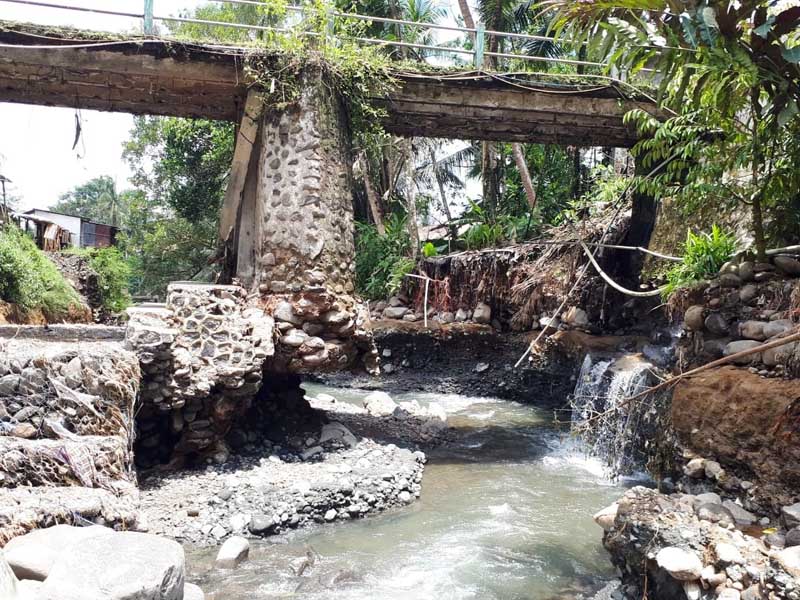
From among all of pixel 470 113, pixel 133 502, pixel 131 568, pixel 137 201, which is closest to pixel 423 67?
pixel 470 113

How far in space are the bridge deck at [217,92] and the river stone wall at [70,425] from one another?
12.2 feet

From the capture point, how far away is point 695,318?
726cm

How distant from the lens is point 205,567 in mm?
5273

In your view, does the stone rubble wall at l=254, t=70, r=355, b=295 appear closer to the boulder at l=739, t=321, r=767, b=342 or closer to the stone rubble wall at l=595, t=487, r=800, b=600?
the stone rubble wall at l=595, t=487, r=800, b=600

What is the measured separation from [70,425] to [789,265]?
24.2ft

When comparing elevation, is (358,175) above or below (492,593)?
above

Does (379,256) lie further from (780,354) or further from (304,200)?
(780,354)

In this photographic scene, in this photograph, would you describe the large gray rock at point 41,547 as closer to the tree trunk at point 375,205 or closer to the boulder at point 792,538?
the boulder at point 792,538

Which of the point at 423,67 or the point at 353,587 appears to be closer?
the point at 353,587

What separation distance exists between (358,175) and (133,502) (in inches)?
621

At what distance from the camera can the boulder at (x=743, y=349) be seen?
6252mm

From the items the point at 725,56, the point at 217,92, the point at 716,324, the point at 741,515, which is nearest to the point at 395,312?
the point at 217,92

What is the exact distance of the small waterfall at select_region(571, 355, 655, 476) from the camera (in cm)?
809

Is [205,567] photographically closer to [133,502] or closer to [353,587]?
[133,502]
